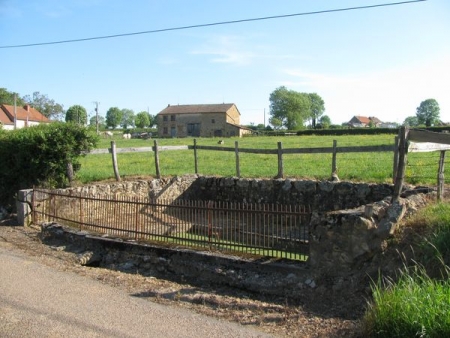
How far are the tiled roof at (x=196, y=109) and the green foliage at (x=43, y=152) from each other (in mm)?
71612

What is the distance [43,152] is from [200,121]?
74558 mm

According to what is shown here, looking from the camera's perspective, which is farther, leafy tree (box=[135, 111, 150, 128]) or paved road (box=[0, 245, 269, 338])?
leafy tree (box=[135, 111, 150, 128])

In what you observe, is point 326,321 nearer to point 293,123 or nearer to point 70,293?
point 70,293

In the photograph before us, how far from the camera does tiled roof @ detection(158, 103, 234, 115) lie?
8638 centimetres

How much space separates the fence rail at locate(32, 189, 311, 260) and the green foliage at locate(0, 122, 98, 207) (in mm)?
1403

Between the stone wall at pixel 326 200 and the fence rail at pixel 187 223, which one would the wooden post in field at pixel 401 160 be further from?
the fence rail at pixel 187 223

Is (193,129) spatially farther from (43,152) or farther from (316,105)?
(43,152)

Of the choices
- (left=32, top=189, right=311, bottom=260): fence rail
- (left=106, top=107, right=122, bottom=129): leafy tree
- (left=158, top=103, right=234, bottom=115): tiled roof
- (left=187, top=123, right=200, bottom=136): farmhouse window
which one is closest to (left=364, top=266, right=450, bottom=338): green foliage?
(left=32, top=189, right=311, bottom=260): fence rail

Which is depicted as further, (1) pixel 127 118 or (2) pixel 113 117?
(1) pixel 127 118

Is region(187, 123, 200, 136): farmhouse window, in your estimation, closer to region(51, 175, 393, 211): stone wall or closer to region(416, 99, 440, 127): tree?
region(416, 99, 440, 127): tree

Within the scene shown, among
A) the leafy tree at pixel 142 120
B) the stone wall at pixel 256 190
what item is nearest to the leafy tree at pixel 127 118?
the leafy tree at pixel 142 120

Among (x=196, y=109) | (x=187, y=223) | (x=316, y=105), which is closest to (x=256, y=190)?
(x=187, y=223)

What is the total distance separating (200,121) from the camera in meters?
87.2

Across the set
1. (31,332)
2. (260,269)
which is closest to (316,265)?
(260,269)
